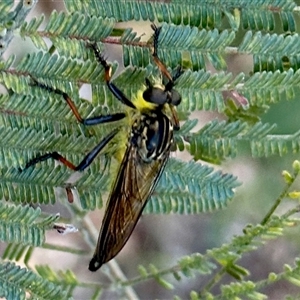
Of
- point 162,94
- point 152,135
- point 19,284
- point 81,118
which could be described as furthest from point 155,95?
point 19,284

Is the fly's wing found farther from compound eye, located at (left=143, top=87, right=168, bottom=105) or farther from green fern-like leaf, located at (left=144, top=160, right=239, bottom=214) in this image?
compound eye, located at (left=143, top=87, right=168, bottom=105)

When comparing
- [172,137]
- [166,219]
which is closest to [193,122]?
[172,137]

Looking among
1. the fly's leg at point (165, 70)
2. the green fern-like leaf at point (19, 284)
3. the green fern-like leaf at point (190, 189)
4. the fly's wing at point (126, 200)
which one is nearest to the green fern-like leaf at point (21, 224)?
the green fern-like leaf at point (19, 284)

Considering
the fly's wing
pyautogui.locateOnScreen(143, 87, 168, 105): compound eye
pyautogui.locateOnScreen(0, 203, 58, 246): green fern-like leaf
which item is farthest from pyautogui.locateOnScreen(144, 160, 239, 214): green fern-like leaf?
pyautogui.locateOnScreen(0, 203, 58, 246): green fern-like leaf

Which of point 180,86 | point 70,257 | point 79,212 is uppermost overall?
point 180,86

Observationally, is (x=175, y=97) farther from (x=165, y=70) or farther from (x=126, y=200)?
(x=126, y=200)

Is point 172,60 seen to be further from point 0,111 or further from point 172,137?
point 0,111

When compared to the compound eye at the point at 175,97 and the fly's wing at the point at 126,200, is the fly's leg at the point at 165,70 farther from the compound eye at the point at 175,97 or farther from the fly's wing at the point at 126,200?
the fly's wing at the point at 126,200
